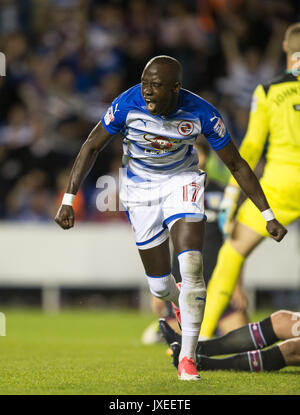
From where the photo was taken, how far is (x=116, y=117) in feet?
18.4

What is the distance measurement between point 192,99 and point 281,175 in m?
1.50

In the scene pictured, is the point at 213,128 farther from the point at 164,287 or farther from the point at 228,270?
the point at 228,270

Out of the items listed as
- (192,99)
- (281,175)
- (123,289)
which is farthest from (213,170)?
(123,289)

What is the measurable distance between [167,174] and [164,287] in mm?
849

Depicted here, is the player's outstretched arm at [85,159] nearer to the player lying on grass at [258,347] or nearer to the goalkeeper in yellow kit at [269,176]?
the player lying on grass at [258,347]

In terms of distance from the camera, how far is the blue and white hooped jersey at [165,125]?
5.57 meters

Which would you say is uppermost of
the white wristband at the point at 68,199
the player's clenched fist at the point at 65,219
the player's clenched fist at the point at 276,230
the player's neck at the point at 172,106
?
the player's neck at the point at 172,106

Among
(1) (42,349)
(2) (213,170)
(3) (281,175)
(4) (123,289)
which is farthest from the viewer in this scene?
(4) (123,289)

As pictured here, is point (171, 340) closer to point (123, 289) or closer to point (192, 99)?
point (192, 99)

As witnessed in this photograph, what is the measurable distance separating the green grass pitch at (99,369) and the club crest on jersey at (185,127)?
1641mm

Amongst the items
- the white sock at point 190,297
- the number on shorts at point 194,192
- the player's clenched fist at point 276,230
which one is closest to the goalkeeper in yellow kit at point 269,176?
the player's clenched fist at point 276,230

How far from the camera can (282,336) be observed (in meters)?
5.68

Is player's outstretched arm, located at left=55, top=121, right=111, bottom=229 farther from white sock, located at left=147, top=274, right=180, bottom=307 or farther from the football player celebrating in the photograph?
white sock, located at left=147, top=274, right=180, bottom=307
